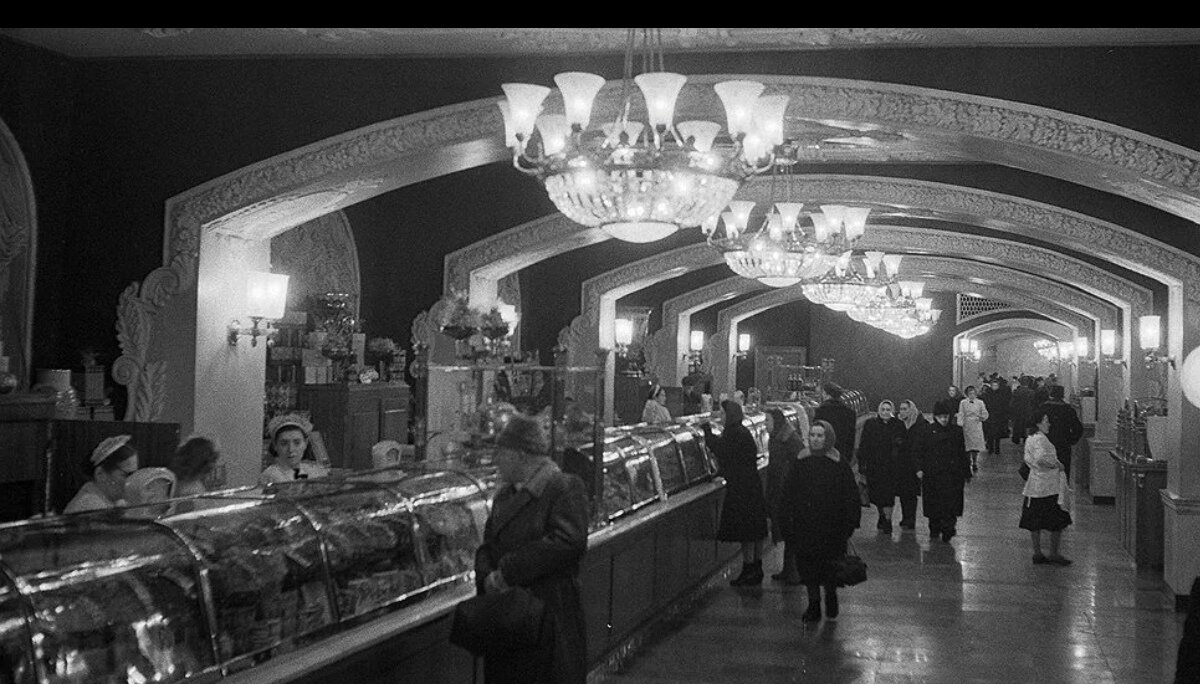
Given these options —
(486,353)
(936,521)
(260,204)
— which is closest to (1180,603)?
(936,521)

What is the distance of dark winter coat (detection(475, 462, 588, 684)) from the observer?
4652mm

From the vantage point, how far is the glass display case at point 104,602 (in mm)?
3201

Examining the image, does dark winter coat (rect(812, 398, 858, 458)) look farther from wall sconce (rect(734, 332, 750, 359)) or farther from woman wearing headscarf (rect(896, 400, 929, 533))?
wall sconce (rect(734, 332, 750, 359))

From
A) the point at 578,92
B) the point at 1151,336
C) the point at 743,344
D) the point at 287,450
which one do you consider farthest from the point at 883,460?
the point at 743,344

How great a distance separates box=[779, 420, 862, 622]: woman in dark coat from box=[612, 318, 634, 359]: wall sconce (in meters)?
10.9

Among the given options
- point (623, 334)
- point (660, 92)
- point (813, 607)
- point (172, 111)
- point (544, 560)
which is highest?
point (172, 111)

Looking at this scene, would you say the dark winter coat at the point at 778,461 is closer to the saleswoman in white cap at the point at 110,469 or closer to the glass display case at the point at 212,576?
the glass display case at the point at 212,576

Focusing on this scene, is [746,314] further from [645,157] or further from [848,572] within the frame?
[645,157]

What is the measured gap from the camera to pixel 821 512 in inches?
333

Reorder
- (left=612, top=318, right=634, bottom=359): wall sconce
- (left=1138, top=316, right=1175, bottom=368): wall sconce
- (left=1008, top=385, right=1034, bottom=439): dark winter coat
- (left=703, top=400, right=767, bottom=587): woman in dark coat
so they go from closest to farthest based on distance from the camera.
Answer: (left=703, top=400, right=767, bottom=587): woman in dark coat
(left=1138, top=316, right=1175, bottom=368): wall sconce
(left=612, top=318, right=634, bottom=359): wall sconce
(left=1008, top=385, right=1034, bottom=439): dark winter coat

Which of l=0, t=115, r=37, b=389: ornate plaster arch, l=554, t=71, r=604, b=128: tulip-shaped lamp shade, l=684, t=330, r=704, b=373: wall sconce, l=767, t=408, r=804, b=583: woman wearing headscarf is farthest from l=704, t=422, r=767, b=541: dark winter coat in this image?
l=684, t=330, r=704, b=373: wall sconce

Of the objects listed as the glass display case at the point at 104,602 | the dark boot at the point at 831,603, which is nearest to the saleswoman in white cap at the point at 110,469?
the glass display case at the point at 104,602

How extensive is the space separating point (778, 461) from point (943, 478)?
238 cm

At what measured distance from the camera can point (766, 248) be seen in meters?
10.0
